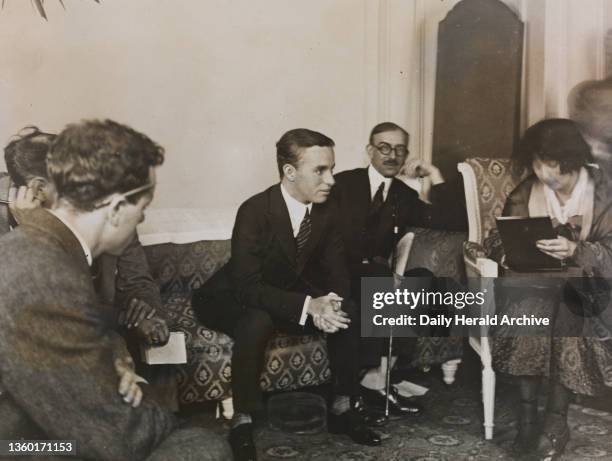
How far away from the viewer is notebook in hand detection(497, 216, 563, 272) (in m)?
1.84

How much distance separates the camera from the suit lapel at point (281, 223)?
6.03ft

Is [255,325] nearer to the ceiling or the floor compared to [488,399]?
nearer to the ceiling

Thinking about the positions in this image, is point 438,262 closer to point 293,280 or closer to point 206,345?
point 293,280

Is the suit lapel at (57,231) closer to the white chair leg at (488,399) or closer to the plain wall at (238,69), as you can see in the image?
the plain wall at (238,69)

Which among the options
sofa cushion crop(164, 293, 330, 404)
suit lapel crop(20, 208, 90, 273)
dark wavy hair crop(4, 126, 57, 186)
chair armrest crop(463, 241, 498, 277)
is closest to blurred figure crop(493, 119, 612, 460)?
chair armrest crop(463, 241, 498, 277)

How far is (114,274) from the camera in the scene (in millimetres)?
1669

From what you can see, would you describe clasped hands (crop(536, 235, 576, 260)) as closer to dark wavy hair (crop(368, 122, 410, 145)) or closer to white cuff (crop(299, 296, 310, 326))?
dark wavy hair (crop(368, 122, 410, 145))

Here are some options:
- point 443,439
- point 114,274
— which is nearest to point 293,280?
point 114,274

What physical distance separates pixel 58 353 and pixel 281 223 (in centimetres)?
91

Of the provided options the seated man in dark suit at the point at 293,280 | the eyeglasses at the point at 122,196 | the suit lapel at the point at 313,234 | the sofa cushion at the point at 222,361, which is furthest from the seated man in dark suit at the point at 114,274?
the suit lapel at the point at 313,234

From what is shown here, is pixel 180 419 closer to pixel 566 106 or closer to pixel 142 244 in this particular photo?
pixel 142 244

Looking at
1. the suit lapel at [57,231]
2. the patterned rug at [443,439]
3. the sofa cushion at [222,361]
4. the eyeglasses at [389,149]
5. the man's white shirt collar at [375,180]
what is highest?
the eyeglasses at [389,149]

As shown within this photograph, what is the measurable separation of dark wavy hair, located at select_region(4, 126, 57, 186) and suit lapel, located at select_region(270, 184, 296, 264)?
0.64 m

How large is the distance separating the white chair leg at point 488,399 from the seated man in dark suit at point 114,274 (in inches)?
36.1
